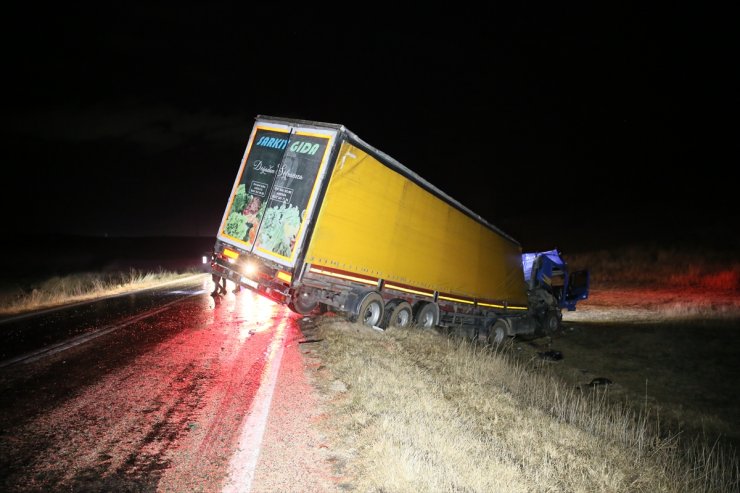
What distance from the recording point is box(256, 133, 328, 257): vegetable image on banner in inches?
310

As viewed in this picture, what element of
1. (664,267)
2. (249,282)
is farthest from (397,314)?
(664,267)

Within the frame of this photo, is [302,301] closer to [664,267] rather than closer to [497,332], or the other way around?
[497,332]

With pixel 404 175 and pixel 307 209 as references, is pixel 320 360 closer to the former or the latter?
pixel 307 209

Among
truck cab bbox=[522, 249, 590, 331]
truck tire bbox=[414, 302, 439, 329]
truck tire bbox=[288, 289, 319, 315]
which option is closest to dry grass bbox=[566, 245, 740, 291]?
truck cab bbox=[522, 249, 590, 331]

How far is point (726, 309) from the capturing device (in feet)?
57.1

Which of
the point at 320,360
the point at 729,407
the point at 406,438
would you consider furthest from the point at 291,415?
the point at 729,407

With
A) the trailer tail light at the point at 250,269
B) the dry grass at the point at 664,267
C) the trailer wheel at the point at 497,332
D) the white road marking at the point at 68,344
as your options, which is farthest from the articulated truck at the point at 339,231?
the dry grass at the point at 664,267

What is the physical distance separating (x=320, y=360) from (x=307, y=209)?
9.24 feet

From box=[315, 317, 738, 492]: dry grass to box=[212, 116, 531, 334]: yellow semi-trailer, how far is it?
67.6 inches

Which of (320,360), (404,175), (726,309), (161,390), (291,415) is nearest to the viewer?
(291,415)

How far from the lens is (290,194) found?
8.16m

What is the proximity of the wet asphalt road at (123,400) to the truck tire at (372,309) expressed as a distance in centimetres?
182

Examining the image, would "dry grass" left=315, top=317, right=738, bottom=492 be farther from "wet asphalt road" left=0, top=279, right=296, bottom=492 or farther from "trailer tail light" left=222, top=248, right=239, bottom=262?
"trailer tail light" left=222, top=248, right=239, bottom=262

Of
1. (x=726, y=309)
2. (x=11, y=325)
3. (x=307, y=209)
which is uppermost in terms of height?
(x=726, y=309)
